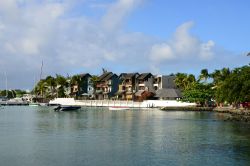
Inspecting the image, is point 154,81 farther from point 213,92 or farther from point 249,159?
point 249,159

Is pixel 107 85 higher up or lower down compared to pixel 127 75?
lower down

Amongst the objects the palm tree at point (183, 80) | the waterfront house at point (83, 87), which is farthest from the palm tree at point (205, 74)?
the waterfront house at point (83, 87)

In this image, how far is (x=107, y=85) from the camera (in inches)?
7082

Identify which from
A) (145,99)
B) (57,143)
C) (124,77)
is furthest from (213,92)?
(57,143)

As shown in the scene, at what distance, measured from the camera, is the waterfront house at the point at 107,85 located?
180 meters

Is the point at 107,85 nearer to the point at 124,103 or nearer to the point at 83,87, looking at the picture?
the point at 83,87

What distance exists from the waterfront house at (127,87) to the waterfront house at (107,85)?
4.88m

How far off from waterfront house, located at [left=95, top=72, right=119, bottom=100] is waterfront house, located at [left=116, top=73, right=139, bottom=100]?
4.88 meters

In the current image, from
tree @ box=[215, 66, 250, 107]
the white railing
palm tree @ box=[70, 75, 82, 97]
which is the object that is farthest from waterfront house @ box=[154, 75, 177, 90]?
tree @ box=[215, 66, 250, 107]

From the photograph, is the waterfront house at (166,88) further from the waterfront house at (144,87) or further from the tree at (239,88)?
the tree at (239,88)

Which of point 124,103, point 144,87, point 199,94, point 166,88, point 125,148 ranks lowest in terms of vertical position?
point 125,148

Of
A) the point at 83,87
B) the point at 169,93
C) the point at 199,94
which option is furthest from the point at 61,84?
the point at 199,94

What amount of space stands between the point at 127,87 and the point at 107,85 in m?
12.0

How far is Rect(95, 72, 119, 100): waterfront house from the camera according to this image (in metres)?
180
